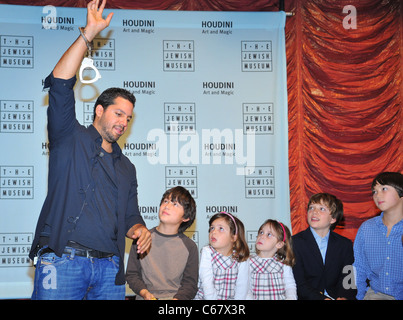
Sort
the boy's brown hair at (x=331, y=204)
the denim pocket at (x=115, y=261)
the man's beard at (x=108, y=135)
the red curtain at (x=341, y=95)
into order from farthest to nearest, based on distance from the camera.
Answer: the red curtain at (x=341, y=95) < the boy's brown hair at (x=331, y=204) < the man's beard at (x=108, y=135) < the denim pocket at (x=115, y=261)

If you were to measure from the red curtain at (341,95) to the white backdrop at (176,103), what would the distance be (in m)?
0.21

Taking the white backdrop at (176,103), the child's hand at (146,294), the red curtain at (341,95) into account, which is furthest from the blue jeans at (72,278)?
the red curtain at (341,95)

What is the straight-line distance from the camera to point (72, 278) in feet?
7.48

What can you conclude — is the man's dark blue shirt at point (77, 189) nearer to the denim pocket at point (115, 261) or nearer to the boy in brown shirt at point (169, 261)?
the denim pocket at point (115, 261)

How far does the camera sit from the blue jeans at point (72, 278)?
7.39 ft

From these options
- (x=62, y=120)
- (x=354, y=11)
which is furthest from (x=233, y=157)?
(x=62, y=120)

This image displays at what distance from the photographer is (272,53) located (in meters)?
4.66

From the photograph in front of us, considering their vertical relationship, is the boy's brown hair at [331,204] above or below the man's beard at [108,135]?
below

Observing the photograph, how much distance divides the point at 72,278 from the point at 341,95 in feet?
11.3

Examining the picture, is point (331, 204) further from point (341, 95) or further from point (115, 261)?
point (115, 261)

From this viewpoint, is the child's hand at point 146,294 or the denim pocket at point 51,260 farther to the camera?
the child's hand at point 146,294

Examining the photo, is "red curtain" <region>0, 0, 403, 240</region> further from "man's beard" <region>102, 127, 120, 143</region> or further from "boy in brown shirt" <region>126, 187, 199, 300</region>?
"man's beard" <region>102, 127, 120, 143</region>

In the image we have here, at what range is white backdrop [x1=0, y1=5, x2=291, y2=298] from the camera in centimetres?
437
